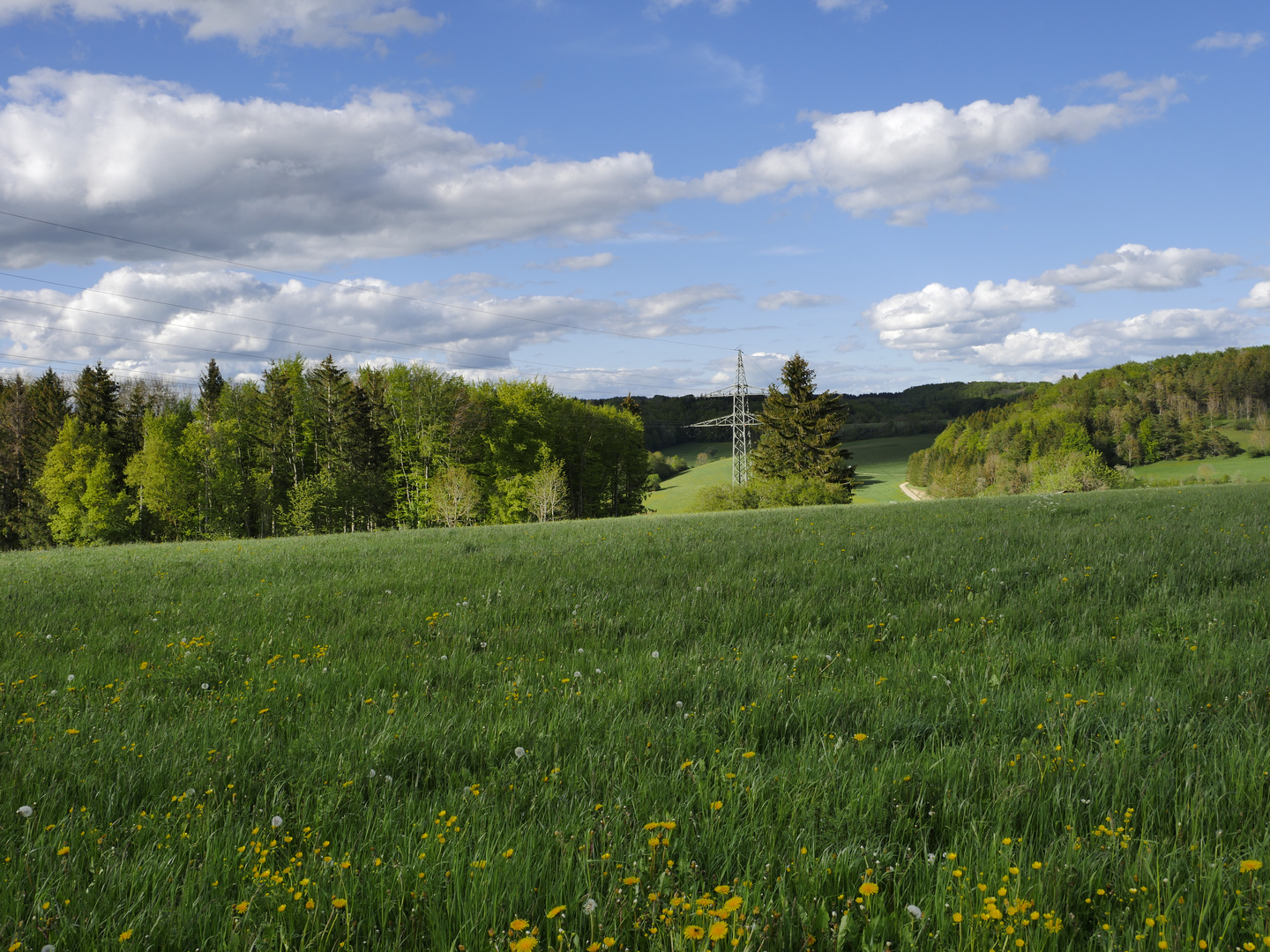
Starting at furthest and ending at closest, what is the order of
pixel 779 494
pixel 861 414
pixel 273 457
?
pixel 861 414, pixel 779 494, pixel 273 457

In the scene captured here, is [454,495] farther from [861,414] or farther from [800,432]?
[861,414]

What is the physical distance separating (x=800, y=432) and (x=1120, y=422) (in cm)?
6508

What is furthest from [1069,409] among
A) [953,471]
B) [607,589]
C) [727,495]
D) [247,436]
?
[607,589]

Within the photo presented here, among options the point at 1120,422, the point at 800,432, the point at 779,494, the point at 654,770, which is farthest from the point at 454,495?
the point at 1120,422

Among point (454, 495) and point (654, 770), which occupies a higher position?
point (654, 770)

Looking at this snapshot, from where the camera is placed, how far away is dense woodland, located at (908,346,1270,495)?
9306cm

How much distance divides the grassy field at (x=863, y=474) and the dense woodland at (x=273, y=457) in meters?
21.2

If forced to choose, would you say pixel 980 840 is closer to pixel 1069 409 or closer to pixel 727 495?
pixel 727 495

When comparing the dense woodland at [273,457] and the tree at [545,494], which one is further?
the tree at [545,494]

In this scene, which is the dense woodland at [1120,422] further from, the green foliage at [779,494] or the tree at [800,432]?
the green foliage at [779,494]

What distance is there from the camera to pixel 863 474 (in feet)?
384

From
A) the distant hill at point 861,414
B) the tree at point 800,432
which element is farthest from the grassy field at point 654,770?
the distant hill at point 861,414

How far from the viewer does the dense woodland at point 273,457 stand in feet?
166

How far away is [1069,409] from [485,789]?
388ft
